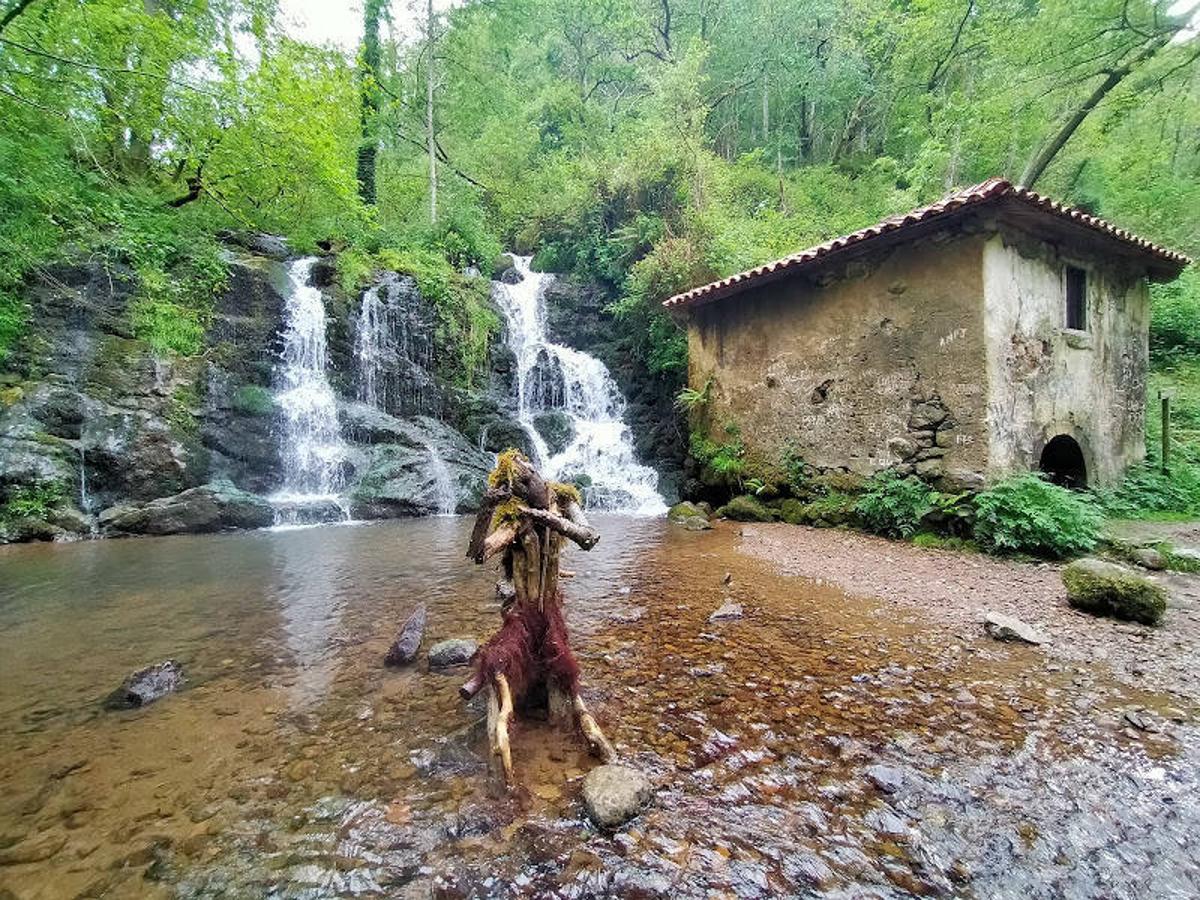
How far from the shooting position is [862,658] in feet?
12.4

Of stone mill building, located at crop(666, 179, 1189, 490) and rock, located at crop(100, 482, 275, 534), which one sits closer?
stone mill building, located at crop(666, 179, 1189, 490)

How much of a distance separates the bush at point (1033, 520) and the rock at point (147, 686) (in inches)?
325

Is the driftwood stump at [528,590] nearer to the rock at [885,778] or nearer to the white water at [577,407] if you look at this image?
the rock at [885,778]

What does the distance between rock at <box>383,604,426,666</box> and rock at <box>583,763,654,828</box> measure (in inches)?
78.7

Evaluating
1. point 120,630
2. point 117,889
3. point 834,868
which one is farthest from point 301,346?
point 834,868

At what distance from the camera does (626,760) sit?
8.60 ft

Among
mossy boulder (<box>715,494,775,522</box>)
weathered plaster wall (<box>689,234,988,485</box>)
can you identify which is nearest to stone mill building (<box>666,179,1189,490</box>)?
weathered plaster wall (<box>689,234,988,485</box>)

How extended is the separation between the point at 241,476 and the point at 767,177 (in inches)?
771

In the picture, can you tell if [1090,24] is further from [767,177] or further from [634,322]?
[634,322]

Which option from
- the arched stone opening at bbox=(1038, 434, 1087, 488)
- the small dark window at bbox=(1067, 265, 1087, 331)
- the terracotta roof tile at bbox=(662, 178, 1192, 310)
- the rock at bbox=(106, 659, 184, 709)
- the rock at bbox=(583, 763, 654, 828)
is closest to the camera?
the rock at bbox=(583, 763, 654, 828)

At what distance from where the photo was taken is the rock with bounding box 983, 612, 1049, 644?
3971 millimetres

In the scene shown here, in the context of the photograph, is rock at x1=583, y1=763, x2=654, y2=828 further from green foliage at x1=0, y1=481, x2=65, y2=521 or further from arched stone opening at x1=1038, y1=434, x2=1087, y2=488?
green foliage at x1=0, y1=481, x2=65, y2=521

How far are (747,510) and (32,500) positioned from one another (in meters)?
12.4

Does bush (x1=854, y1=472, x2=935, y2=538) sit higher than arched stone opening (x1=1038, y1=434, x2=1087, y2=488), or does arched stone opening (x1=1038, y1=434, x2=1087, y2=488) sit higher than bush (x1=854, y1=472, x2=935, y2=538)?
arched stone opening (x1=1038, y1=434, x2=1087, y2=488)
